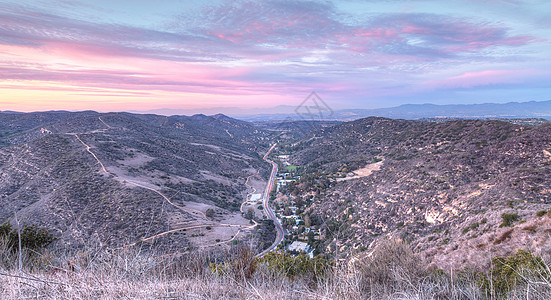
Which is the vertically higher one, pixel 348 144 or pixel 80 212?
pixel 348 144

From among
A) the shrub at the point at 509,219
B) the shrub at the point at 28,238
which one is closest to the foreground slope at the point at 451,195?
the shrub at the point at 509,219

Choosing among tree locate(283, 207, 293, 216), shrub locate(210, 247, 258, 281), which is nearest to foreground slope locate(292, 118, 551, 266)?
shrub locate(210, 247, 258, 281)

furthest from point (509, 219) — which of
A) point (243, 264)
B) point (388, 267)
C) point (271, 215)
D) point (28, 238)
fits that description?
point (271, 215)

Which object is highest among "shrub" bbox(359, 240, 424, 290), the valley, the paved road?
"shrub" bbox(359, 240, 424, 290)

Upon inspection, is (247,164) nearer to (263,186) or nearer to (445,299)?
(263,186)

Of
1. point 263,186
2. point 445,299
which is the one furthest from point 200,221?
point 263,186

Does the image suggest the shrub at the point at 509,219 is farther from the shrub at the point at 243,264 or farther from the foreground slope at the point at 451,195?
the shrub at the point at 243,264

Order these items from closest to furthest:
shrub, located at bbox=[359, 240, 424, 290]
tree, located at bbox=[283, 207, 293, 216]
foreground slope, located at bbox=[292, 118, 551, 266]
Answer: shrub, located at bbox=[359, 240, 424, 290]
foreground slope, located at bbox=[292, 118, 551, 266]
tree, located at bbox=[283, 207, 293, 216]

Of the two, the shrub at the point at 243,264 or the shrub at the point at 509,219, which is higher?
the shrub at the point at 243,264

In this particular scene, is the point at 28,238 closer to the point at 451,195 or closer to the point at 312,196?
the point at 451,195

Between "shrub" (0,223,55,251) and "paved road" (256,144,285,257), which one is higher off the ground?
"shrub" (0,223,55,251)

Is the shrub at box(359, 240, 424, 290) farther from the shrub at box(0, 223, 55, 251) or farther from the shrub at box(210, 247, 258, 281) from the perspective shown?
the shrub at box(0, 223, 55, 251)
